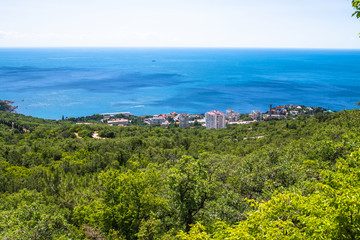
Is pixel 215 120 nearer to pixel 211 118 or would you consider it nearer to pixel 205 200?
pixel 211 118

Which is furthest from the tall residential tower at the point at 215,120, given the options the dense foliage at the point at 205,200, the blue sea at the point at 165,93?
the dense foliage at the point at 205,200

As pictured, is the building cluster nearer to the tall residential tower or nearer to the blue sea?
the tall residential tower

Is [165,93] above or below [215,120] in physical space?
above

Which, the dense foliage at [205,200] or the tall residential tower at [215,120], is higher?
the dense foliage at [205,200]

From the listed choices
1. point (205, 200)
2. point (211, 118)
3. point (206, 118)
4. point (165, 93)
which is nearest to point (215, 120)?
point (211, 118)

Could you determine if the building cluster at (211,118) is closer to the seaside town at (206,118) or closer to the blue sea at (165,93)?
the seaside town at (206,118)

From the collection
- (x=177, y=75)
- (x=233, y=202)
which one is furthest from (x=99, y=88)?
(x=233, y=202)

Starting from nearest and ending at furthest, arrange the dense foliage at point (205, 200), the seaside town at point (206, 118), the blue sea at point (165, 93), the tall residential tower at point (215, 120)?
the dense foliage at point (205, 200), the tall residential tower at point (215, 120), the seaside town at point (206, 118), the blue sea at point (165, 93)

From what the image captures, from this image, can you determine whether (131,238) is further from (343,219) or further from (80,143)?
(80,143)
